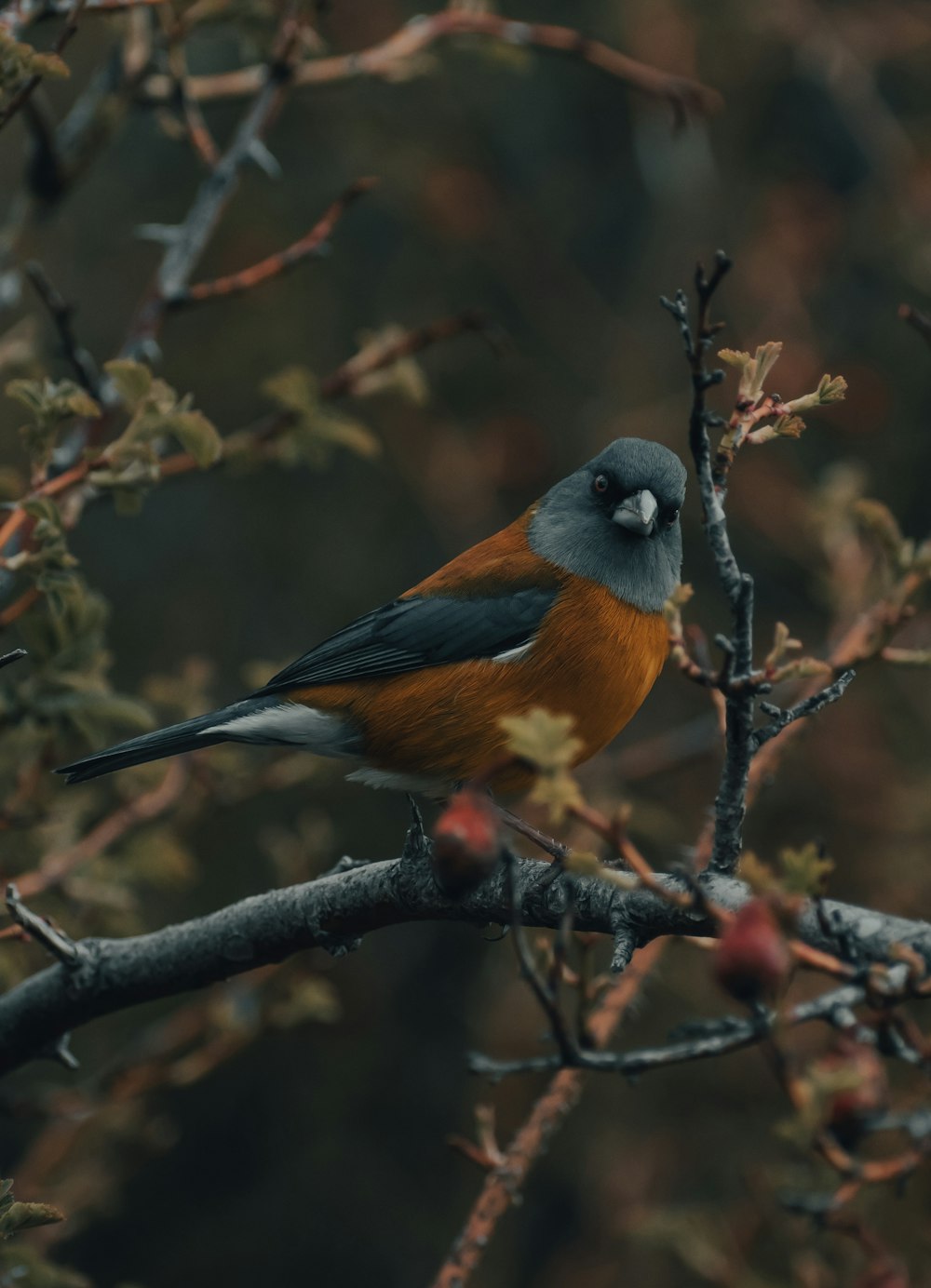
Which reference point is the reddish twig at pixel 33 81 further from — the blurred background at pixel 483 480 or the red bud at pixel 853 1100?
the blurred background at pixel 483 480

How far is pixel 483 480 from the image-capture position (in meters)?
6.82

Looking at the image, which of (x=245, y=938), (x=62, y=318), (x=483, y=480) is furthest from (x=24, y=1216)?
(x=483, y=480)

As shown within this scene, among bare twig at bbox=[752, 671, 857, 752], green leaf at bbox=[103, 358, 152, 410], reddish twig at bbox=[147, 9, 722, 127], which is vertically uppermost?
reddish twig at bbox=[147, 9, 722, 127]

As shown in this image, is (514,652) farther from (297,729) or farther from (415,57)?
(415,57)

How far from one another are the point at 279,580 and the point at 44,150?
401cm

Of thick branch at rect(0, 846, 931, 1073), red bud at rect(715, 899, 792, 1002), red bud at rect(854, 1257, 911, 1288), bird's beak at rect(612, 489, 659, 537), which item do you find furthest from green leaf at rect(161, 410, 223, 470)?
red bud at rect(854, 1257, 911, 1288)

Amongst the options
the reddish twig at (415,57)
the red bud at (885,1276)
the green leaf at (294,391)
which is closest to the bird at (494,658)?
the green leaf at (294,391)

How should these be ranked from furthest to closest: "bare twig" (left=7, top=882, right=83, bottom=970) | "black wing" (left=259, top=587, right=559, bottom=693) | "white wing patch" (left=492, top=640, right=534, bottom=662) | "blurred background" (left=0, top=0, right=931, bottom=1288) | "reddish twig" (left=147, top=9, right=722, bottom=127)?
"blurred background" (left=0, top=0, right=931, bottom=1288)
"black wing" (left=259, top=587, right=559, bottom=693)
"white wing patch" (left=492, top=640, right=534, bottom=662)
"reddish twig" (left=147, top=9, right=722, bottom=127)
"bare twig" (left=7, top=882, right=83, bottom=970)

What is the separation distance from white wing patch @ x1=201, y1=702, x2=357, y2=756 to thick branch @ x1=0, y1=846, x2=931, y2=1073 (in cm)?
105

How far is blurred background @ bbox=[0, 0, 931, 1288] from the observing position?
19.2 feet

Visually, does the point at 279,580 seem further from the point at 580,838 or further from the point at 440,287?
the point at 580,838

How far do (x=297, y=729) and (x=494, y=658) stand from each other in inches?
24.2

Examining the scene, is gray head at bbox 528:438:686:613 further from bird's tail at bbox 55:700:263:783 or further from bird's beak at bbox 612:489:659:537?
bird's tail at bbox 55:700:263:783

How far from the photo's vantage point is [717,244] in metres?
6.85
